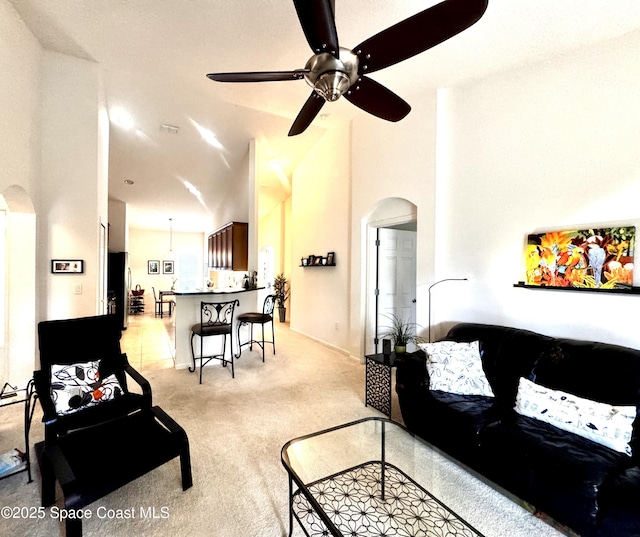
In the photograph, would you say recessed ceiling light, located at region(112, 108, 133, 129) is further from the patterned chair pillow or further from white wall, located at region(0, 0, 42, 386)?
the patterned chair pillow

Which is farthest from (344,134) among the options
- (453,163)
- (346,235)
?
(453,163)

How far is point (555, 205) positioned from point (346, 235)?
282 centimetres

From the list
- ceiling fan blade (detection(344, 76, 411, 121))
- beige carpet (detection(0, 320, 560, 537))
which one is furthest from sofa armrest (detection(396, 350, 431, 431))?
ceiling fan blade (detection(344, 76, 411, 121))

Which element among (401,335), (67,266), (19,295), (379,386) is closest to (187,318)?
(67,266)

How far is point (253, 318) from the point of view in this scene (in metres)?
4.62

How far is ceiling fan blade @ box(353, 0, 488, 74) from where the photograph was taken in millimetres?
1569

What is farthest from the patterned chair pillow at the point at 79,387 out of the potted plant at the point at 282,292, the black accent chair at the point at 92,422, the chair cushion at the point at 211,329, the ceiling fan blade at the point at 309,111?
the potted plant at the point at 282,292

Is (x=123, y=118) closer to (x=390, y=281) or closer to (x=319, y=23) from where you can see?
(x=319, y=23)

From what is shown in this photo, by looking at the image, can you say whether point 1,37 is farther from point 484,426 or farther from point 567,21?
point 484,426

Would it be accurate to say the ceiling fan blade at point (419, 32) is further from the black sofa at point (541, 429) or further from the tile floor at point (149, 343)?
the tile floor at point (149, 343)

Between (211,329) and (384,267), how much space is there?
99.4 inches

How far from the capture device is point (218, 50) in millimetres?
3131

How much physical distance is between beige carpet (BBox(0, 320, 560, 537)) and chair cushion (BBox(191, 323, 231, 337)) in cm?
56

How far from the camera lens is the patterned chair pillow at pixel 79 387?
2.22 metres
